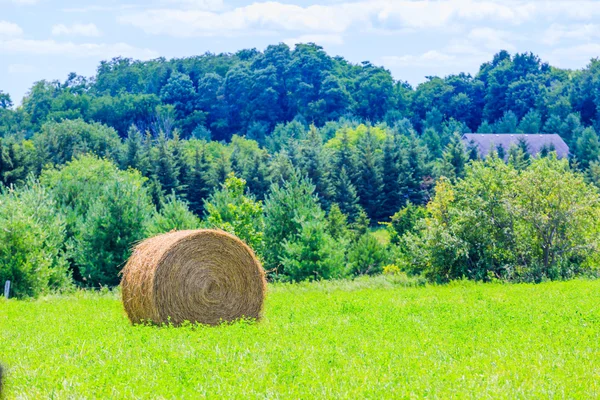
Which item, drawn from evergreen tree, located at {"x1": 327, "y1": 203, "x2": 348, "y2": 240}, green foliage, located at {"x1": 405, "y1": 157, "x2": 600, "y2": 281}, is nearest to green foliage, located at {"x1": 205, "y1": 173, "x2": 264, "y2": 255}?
green foliage, located at {"x1": 405, "y1": 157, "x2": 600, "y2": 281}

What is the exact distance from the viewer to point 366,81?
122 metres

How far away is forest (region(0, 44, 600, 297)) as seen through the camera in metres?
28.4

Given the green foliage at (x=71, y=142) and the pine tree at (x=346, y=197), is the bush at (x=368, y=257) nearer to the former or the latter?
the pine tree at (x=346, y=197)

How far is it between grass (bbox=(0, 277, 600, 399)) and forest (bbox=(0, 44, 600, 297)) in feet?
36.0

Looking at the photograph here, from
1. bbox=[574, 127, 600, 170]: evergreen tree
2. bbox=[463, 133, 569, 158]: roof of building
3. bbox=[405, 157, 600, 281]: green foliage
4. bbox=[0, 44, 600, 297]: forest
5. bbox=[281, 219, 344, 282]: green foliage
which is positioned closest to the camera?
bbox=[405, 157, 600, 281]: green foliage

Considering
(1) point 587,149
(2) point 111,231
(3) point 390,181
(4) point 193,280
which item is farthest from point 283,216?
(1) point 587,149

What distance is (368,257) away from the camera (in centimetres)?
4634

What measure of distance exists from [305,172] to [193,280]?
158 feet

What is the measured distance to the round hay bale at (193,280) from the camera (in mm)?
15367

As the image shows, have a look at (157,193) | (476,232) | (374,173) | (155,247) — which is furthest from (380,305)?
(374,173)

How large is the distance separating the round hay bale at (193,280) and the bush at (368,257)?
29.7 m

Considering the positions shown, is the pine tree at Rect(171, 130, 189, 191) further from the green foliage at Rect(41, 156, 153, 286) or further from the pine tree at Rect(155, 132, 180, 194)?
the green foliage at Rect(41, 156, 153, 286)

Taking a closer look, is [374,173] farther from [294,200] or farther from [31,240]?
[31,240]

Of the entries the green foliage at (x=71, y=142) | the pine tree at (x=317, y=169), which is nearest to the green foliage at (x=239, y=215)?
the pine tree at (x=317, y=169)
